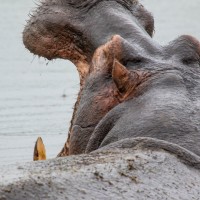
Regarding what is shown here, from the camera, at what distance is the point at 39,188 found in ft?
6.47

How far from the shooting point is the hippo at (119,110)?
2.08 metres

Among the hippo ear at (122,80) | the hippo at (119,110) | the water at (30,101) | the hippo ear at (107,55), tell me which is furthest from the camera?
the water at (30,101)

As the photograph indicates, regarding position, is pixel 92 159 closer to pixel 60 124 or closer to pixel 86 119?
pixel 86 119

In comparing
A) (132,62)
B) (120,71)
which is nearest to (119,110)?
(120,71)

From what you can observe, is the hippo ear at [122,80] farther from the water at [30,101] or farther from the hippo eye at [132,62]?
the water at [30,101]

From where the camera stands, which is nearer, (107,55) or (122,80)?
(122,80)

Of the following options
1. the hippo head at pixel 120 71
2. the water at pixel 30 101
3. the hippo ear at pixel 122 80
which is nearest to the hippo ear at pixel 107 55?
the hippo head at pixel 120 71

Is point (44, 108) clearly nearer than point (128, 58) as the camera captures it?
No

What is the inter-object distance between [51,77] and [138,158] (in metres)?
12.7

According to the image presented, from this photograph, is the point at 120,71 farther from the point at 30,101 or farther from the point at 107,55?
the point at 30,101

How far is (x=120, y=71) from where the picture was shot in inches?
136

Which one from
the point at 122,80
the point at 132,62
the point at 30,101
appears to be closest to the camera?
the point at 122,80

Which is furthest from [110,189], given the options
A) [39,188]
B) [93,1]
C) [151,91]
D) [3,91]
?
[3,91]

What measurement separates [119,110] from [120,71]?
17 cm
